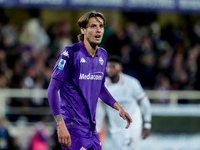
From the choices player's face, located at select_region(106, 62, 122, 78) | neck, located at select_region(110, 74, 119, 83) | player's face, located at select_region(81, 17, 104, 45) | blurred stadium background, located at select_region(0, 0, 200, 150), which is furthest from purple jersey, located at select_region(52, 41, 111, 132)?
blurred stadium background, located at select_region(0, 0, 200, 150)

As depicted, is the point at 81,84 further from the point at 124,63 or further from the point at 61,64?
the point at 124,63

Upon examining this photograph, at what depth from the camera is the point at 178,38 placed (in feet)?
55.1

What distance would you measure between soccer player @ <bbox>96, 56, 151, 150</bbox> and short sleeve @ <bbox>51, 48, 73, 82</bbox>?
9.50 ft

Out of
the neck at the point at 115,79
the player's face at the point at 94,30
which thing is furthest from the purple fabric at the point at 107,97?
the neck at the point at 115,79

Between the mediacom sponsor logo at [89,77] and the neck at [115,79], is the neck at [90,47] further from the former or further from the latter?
the neck at [115,79]

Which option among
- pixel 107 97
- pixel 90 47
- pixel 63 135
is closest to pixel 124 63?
pixel 107 97

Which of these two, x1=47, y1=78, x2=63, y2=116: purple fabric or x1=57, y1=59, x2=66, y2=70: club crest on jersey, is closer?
x1=47, y1=78, x2=63, y2=116: purple fabric

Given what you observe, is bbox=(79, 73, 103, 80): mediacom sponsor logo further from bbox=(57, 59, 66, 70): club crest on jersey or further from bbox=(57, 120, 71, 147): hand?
bbox=(57, 120, 71, 147): hand

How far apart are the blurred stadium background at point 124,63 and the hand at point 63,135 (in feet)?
22.5

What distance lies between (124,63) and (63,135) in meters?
9.74

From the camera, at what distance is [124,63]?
14492 millimetres

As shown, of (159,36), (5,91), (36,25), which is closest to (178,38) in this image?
(159,36)

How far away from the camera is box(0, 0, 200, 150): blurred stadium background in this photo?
12680mm

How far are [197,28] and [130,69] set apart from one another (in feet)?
14.9
